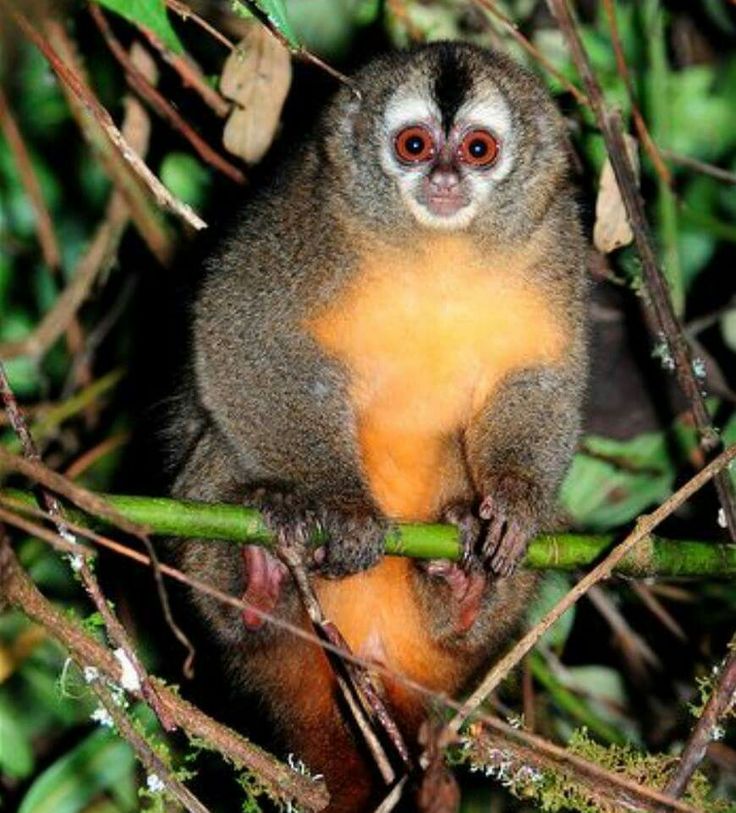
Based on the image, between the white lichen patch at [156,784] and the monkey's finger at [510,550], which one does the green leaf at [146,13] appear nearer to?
the white lichen patch at [156,784]

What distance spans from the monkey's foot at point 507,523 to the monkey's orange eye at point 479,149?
0.85 meters

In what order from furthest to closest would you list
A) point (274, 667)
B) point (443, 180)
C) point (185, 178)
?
point (185, 178) → point (274, 667) → point (443, 180)

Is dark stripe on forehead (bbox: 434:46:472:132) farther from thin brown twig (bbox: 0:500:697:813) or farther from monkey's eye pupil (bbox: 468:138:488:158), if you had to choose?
thin brown twig (bbox: 0:500:697:813)

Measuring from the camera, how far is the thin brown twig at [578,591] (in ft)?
9.89

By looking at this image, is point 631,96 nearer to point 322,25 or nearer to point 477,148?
point 477,148

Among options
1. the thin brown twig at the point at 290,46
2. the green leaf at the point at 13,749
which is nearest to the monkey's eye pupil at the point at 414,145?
the thin brown twig at the point at 290,46

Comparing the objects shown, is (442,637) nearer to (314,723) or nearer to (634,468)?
(314,723)

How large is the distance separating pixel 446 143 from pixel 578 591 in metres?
1.28

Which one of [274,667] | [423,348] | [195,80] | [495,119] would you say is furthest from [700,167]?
[274,667]

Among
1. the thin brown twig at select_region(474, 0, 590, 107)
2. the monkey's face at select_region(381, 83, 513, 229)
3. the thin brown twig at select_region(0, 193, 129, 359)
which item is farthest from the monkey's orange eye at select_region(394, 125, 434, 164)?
the thin brown twig at select_region(0, 193, 129, 359)

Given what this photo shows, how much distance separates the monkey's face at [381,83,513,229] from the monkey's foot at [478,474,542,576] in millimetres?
712

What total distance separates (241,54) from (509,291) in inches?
45.0

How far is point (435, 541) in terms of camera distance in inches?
131

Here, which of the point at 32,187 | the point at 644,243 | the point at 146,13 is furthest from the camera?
the point at 32,187
